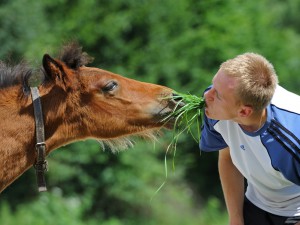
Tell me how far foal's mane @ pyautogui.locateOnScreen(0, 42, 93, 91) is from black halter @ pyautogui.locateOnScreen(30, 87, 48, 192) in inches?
4.5

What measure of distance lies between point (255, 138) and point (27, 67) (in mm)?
1751

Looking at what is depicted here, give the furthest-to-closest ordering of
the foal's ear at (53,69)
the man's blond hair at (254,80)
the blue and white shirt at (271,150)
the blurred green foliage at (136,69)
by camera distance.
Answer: the blurred green foliage at (136,69)
the foal's ear at (53,69)
the blue and white shirt at (271,150)
the man's blond hair at (254,80)

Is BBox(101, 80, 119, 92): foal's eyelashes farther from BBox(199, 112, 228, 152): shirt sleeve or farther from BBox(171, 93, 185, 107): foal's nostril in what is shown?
BBox(199, 112, 228, 152): shirt sleeve

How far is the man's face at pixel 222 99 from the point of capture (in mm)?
4172

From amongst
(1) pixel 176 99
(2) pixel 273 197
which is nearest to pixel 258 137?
(2) pixel 273 197

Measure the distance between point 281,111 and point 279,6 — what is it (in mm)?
25825

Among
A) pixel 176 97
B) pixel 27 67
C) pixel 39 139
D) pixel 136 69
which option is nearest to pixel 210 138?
pixel 176 97

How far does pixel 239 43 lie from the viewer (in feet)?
54.5

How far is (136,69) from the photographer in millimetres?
14602

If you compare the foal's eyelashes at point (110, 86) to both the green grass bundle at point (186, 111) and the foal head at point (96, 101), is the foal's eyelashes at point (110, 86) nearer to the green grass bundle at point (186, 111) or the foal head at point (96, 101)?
the foal head at point (96, 101)

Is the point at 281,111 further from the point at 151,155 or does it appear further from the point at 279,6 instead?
the point at 279,6

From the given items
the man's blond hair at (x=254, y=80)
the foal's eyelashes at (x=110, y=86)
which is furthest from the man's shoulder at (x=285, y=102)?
the foal's eyelashes at (x=110, y=86)

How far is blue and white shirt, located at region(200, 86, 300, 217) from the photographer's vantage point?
13.9 feet

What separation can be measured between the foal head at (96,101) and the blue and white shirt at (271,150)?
607mm
